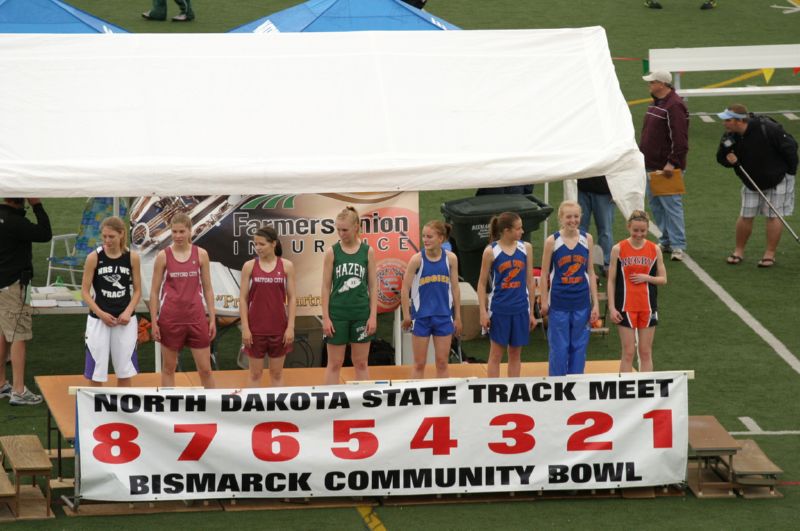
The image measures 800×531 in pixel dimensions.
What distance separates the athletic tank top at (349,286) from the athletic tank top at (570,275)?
1506mm

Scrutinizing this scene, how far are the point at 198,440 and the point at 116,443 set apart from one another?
57 centimetres

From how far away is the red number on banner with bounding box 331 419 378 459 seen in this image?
9.88 m

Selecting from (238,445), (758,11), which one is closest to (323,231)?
(238,445)

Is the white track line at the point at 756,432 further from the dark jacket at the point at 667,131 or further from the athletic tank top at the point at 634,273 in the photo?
the dark jacket at the point at 667,131

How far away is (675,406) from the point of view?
1011 centimetres

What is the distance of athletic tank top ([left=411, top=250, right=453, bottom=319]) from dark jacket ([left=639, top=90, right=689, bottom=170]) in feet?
16.9

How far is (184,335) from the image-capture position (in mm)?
10656

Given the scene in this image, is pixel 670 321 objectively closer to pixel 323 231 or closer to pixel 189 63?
pixel 323 231

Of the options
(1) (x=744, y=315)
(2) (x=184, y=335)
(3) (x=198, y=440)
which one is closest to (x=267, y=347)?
(2) (x=184, y=335)

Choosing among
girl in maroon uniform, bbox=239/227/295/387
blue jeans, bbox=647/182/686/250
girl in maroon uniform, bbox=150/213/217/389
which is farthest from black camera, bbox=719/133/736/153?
girl in maroon uniform, bbox=150/213/217/389

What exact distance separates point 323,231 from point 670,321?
407 centimetres

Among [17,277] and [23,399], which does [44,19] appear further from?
[23,399]

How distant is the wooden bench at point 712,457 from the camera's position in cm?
1005

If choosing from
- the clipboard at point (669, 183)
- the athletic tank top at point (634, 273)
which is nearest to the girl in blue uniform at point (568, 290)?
the athletic tank top at point (634, 273)
